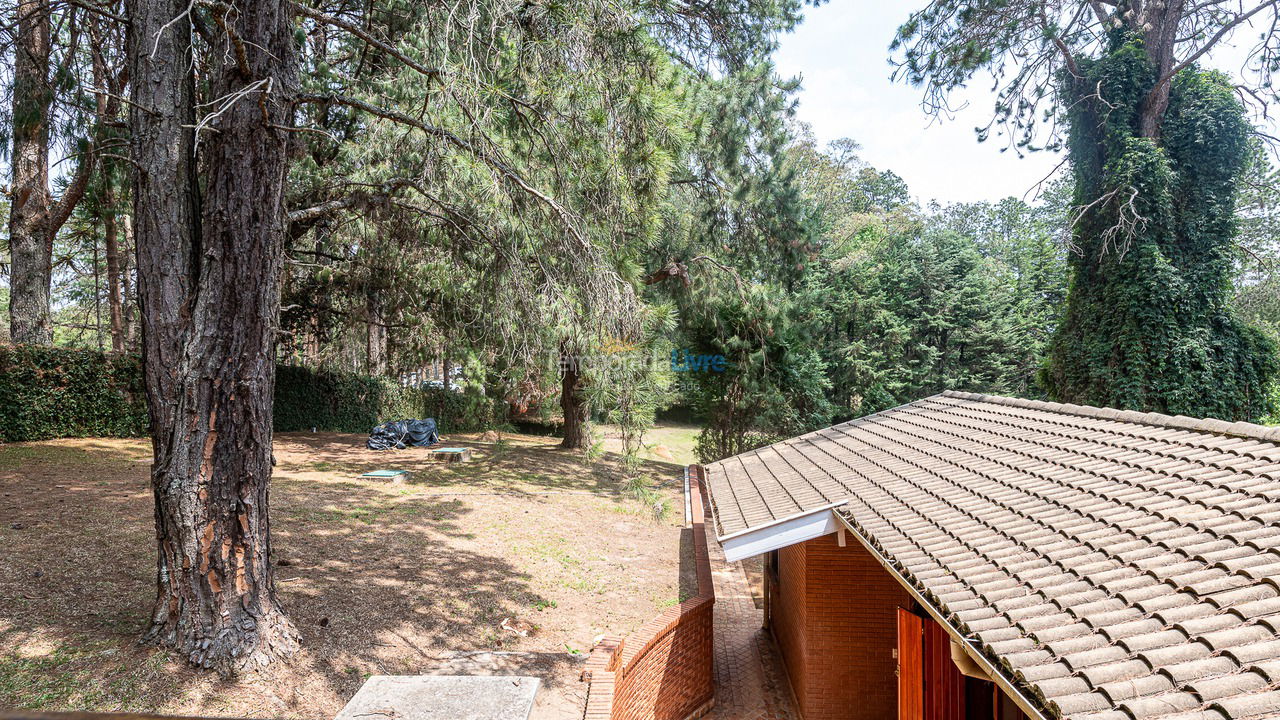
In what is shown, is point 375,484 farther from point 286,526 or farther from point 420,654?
point 420,654

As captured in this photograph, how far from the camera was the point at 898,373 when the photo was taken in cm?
2328

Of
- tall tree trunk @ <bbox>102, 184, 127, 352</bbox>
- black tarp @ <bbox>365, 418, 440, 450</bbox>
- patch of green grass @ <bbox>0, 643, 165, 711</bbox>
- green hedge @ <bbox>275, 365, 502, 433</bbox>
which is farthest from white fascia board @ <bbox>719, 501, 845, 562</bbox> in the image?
tall tree trunk @ <bbox>102, 184, 127, 352</bbox>

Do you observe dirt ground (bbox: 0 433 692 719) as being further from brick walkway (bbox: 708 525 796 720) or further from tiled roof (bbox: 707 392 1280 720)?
tiled roof (bbox: 707 392 1280 720)

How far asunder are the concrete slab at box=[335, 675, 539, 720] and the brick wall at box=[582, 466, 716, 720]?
125 centimetres

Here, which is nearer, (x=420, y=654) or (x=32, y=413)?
(x=420, y=654)

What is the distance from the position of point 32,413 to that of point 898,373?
24268mm

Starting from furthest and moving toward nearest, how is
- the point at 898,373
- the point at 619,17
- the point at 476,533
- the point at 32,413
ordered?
the point at 898,373 < the point at 32,413 < the point at 476,533 < the point at 619,17

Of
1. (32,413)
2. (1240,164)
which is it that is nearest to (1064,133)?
(1240,164)

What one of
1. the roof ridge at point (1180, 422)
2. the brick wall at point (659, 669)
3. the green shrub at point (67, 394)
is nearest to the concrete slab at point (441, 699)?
the brick wall at point (659, 669)

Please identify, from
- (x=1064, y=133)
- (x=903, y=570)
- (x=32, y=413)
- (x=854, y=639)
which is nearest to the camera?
(x=903, y=570)

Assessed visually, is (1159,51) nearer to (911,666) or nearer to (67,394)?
(911,666)

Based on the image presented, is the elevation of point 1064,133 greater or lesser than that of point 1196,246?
greater

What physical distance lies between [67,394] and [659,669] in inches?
582

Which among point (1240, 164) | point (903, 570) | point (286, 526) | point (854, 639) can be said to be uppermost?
point (1240, 164)
